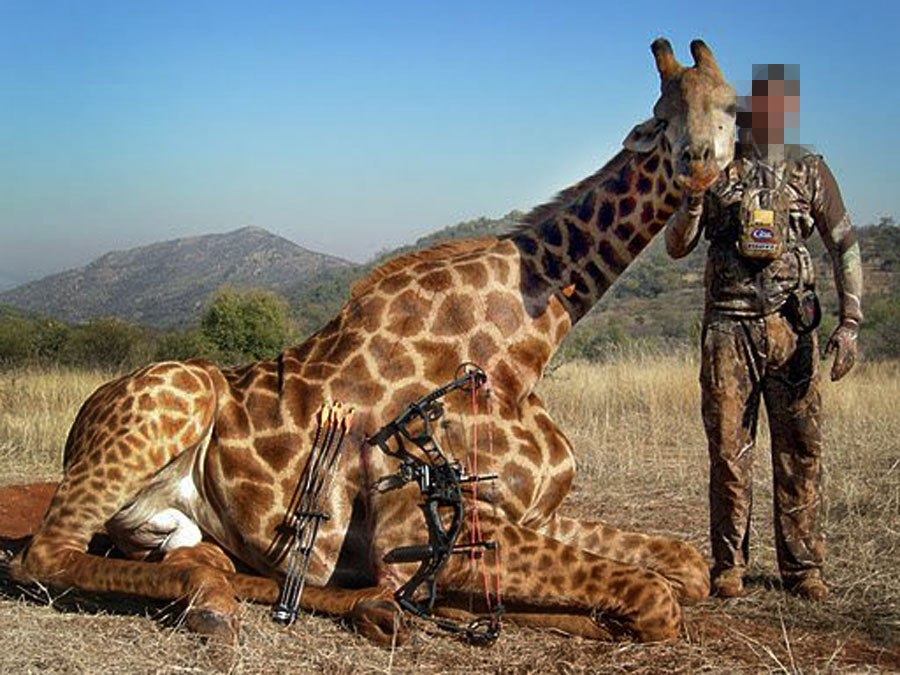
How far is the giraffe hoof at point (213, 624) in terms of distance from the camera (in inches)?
165

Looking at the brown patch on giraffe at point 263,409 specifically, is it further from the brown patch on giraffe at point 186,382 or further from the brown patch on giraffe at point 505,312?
the brown patch on giraffe at point 505,312

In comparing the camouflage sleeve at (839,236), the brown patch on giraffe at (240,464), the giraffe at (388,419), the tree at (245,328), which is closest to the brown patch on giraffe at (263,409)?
the giraffe at (388,419)

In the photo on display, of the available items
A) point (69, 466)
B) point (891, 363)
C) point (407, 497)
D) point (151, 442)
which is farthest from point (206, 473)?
point (891, 363)

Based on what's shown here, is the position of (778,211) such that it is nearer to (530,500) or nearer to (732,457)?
(732,457)

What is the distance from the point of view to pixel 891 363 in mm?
16766

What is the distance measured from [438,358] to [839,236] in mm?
2185

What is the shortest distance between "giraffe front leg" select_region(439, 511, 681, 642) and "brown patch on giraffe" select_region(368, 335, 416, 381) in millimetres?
752

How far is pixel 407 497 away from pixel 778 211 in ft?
7.46

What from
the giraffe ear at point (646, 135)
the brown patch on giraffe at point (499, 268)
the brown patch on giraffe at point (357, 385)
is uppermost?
the giraffe ear at point (646, 135)

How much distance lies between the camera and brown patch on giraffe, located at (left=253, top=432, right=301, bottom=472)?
A: 15.8 feet

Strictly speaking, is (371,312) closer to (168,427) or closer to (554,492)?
(168,427)

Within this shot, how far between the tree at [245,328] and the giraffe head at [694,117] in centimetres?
1275

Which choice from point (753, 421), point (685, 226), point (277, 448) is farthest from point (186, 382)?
point (753, 421)

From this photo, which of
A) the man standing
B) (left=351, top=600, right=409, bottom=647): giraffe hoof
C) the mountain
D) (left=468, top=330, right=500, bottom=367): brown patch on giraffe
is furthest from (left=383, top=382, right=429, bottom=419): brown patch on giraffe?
the mountain
